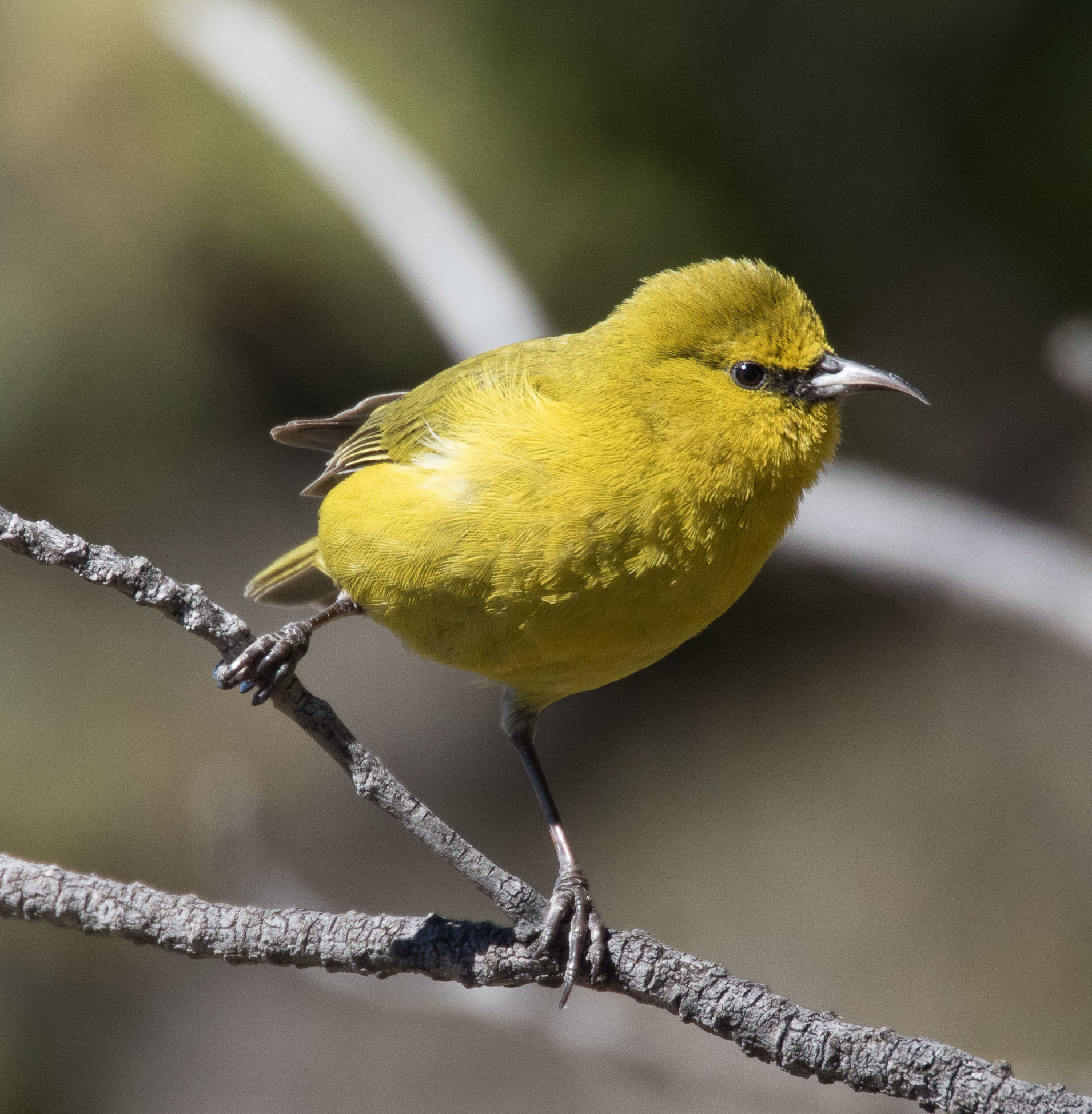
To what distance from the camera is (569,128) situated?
7.02 metres

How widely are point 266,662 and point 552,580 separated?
76 centimetres

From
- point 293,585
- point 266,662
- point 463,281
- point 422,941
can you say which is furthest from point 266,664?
point 463,281

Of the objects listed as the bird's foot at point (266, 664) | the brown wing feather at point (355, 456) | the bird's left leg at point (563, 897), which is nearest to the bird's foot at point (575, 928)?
the bird's left leg at point (563, 897)

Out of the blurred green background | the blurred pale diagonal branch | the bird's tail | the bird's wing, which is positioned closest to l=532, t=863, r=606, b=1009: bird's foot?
the bird's wing

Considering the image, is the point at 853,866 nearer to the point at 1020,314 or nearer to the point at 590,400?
the point at 1020,314

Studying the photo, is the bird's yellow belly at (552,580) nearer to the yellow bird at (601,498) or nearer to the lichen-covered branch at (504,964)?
the yellow bird at (601,498)

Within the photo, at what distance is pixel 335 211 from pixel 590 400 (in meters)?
4.19

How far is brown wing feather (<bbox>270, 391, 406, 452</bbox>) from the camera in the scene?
467 cm

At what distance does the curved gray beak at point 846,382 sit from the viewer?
359 cm

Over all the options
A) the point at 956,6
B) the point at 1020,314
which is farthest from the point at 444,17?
the point at 1020,314

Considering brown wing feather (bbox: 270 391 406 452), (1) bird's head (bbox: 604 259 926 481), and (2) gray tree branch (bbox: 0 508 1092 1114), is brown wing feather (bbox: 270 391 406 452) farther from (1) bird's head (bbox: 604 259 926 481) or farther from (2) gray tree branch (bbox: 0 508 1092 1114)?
(2) gray tree branch (bbox: 0 508 1092 1114)

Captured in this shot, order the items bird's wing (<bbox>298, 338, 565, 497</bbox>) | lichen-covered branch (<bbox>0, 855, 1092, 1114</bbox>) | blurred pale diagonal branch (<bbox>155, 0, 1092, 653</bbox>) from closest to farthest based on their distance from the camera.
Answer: lichen-covered branch (<bbox>0, 855, 1092, 1114</bbox>)
bird's wing (<bbox>298, 338, 565, 497</bbox>)
blurred pale diagonal branch (<bbox>155, 0, 1092, 653</bbox>)

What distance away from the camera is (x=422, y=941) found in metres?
2.79

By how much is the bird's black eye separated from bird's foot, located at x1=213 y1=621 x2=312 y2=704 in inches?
55.3
